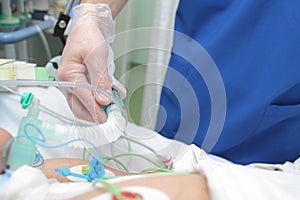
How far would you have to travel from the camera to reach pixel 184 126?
3.22 ft

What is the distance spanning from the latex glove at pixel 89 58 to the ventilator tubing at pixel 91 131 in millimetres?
34

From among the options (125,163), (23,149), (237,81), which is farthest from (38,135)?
(237,81)

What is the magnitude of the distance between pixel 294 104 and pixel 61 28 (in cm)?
78

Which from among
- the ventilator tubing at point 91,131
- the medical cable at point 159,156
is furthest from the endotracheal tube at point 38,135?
the medical cable at point 159,156

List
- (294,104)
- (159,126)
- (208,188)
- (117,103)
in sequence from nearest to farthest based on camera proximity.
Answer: (208,188)
(117,103)
(294,104)
(159,126)

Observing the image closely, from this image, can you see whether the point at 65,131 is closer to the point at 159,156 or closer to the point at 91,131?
the point at 91,131

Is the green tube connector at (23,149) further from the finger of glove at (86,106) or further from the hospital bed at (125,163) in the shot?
the finger of glove at (86,106)

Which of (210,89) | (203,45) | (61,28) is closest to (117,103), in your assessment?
(210,89)

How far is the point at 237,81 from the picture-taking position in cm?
99

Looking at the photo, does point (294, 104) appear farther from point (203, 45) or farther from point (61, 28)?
point (61, 28)

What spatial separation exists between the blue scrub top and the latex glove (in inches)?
7.2

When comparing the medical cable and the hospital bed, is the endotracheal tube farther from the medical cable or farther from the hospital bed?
the medical cable

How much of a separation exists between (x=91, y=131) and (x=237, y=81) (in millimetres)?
447

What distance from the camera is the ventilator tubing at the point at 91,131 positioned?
66 centimetres
